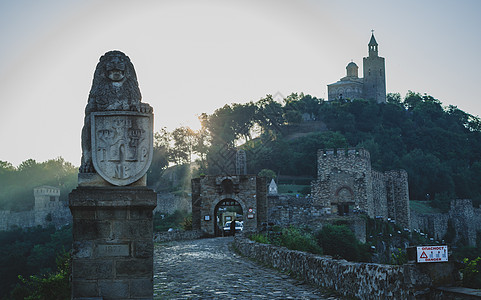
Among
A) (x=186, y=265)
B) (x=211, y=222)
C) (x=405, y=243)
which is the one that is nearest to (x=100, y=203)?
(x=186, y=265)

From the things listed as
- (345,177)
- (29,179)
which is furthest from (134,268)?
(29,179)

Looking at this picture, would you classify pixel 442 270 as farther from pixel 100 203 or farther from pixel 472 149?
pixel 472 149

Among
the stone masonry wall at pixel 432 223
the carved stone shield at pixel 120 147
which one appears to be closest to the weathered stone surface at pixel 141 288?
the carved stone shield at pixel 120 147

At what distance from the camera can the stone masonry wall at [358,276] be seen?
208 inches

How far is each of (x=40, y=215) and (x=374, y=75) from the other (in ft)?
192

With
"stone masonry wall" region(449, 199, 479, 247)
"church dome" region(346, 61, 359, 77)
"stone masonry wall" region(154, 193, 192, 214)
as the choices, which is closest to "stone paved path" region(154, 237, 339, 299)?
"stone masonry wall" region(154, 193, 192, 214)

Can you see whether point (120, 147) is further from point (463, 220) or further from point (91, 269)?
point (463, 220)

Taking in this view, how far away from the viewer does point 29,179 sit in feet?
302

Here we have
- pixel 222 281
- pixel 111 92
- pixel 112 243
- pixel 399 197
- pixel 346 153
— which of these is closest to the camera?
pixel 112 243

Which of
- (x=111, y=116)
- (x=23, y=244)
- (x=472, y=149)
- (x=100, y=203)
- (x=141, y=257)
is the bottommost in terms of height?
(x=23, y=244)

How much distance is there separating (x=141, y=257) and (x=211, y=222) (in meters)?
21.8

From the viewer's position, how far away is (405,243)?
37188 mm

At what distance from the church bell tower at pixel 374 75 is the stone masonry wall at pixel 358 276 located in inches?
3542

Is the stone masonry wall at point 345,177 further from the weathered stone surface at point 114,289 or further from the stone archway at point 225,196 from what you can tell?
the weathered stone surface at point 114,289
